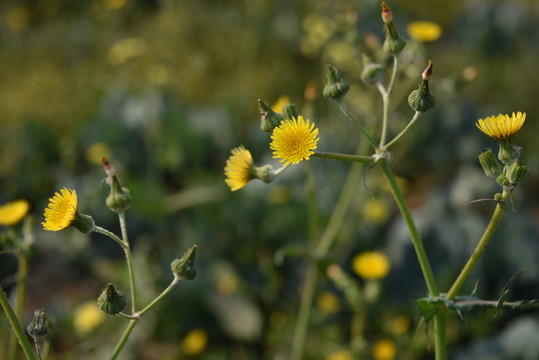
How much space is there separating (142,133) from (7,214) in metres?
2.82

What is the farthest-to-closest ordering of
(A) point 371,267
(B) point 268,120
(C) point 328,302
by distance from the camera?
(C) point 328,302, (A) point 371,267, (B) point 268,120

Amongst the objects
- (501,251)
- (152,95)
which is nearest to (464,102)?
(501,251)

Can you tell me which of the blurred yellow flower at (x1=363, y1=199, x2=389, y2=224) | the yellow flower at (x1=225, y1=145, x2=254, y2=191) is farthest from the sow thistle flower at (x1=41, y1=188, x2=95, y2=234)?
the blurred yellow flower at (x1=363, y1=199, x2=389, y2=224)

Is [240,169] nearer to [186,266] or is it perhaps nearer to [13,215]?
[186,266]

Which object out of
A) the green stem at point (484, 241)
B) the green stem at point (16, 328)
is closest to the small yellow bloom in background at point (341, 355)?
the green stem at point (484, 241)

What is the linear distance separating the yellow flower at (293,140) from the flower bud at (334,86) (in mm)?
237

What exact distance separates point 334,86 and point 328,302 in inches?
77.7

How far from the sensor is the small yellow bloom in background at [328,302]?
Result: 291cm

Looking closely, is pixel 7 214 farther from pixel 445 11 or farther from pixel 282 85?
pixel 445 11

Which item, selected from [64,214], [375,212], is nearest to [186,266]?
[64,214]

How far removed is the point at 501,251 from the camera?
3084 millimetres

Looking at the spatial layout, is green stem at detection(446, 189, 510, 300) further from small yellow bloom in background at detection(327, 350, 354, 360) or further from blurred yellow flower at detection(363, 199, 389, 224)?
blurred yellow flower at detection(363, 199, 389, 224)

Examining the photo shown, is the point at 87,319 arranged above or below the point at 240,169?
above

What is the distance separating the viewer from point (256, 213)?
136 inches
